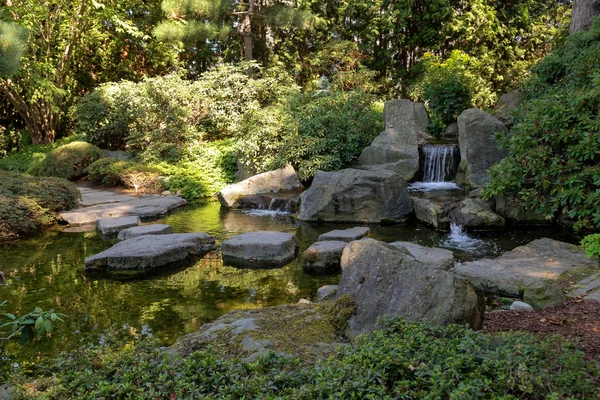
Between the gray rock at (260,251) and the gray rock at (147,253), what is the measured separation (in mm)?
557

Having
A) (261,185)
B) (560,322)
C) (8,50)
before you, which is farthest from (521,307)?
(8,50)

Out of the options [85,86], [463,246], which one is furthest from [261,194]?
[85,86]

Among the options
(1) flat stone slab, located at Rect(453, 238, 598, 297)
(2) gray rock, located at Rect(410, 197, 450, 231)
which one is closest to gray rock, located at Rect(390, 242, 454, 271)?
(1) flat stone slab, located at Rect(453, 238, 598, 297)

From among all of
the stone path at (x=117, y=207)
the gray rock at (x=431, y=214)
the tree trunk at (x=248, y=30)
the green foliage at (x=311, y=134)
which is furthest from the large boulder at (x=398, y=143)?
the tree trunk at (x=248, y=30)

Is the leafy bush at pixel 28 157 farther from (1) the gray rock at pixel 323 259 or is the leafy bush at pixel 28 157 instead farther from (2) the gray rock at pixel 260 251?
(1) the gray rock at pixel 323 259

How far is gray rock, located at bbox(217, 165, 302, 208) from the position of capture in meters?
11.7

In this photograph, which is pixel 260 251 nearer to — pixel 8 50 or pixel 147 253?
pixel 147 253

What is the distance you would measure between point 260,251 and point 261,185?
16.5 ft

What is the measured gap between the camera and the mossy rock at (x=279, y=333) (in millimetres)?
3314

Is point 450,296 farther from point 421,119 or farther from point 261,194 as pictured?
point 421,119

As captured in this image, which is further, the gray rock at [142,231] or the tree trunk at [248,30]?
the tree trunk at [248,30]

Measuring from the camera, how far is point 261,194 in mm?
11672

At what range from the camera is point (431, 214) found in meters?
8.94

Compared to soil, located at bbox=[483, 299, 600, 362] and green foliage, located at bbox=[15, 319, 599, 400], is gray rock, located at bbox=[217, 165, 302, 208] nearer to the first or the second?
soil, located at bbox=[483, 299, 600, 362]
